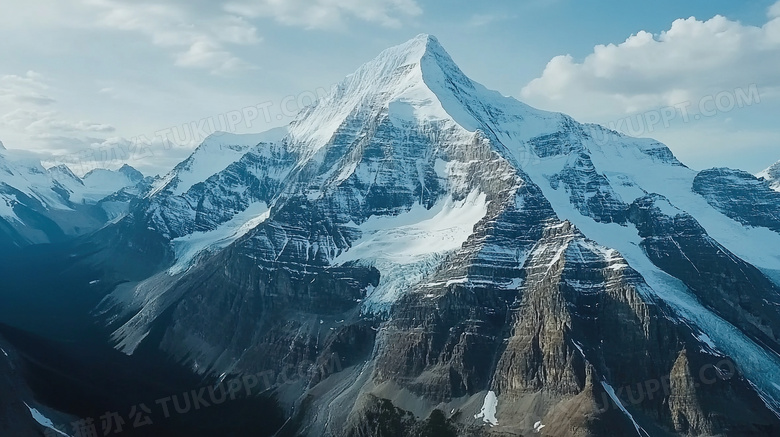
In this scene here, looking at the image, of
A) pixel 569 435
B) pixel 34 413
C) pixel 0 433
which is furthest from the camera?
pixel 569 435

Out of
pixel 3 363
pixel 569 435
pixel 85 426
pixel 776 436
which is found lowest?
pixel 776 436

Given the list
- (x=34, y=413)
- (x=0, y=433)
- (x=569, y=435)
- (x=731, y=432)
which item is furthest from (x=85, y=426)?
(x=731, y=432)

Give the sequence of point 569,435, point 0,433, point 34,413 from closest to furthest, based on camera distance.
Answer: point 0,433, point 34,413, point 569,435

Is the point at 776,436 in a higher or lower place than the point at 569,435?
lower

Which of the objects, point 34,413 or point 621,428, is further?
point 621,428

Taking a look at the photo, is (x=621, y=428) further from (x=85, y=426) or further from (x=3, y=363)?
(x=3, y=363)

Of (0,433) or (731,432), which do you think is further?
(731,432)

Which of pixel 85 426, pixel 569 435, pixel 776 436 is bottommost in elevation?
→ pixel 776 436

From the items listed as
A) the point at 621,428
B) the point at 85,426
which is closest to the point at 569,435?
the point at 621,428

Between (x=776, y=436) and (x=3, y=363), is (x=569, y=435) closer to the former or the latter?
(x=776, y=436)
